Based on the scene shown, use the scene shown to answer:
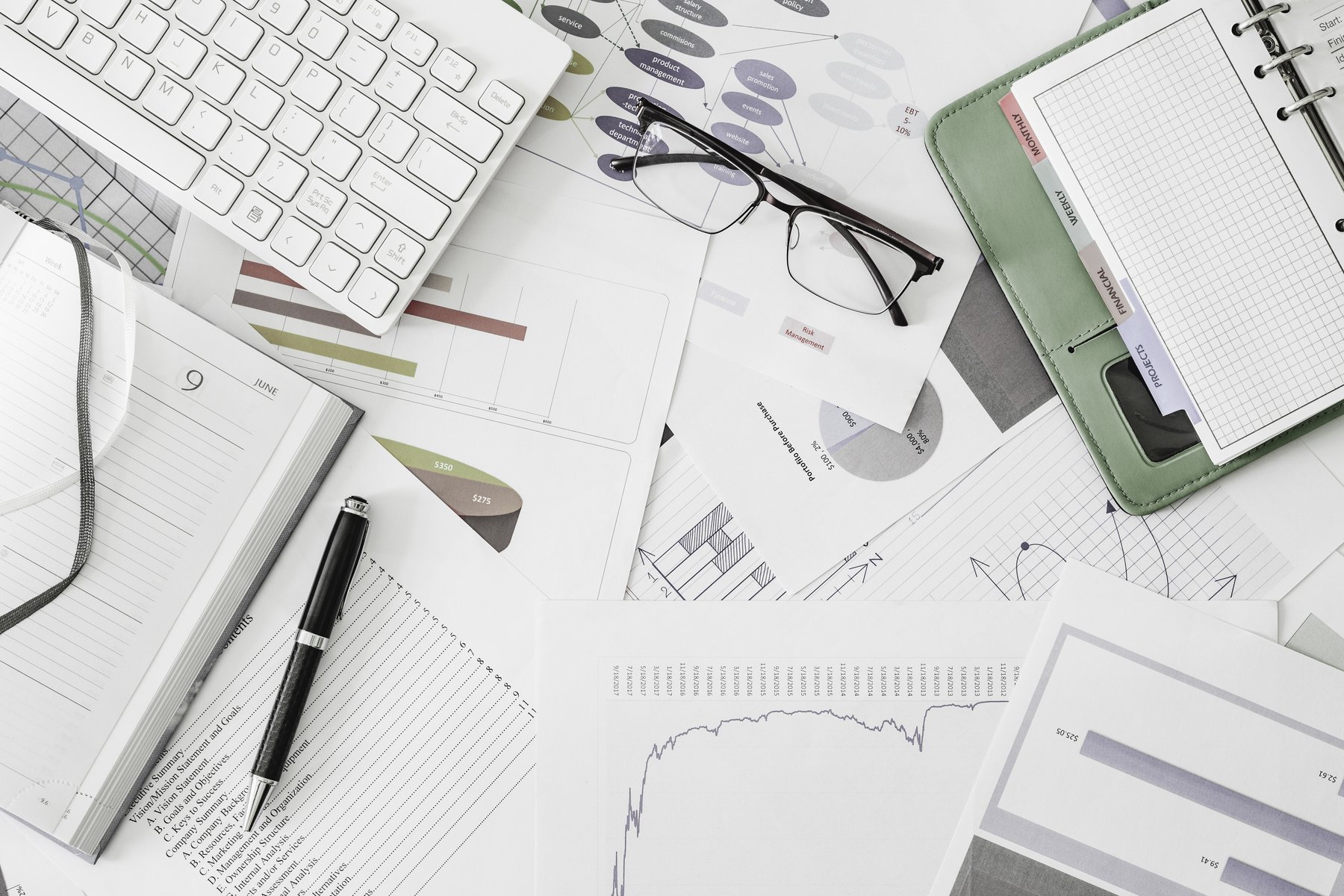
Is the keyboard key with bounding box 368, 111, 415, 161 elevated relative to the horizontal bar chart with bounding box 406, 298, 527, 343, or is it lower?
elevated

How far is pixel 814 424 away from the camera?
692mm

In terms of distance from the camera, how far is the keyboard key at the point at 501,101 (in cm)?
64

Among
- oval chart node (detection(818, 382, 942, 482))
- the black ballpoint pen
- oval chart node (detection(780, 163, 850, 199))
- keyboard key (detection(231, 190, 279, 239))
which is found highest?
keyboard key (detection(231, 190, 279, 239))

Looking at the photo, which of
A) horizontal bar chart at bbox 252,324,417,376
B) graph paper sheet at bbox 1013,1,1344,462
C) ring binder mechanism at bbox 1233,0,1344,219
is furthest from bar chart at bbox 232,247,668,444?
ring binder mechanism at bbox 1233,0,1344,219

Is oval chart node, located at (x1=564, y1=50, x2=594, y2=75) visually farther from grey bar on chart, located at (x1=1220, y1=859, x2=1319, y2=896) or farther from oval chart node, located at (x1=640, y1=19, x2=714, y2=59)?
grey bar on chart, located at (x1=1220, y1=859, x2=1319, y2=896)

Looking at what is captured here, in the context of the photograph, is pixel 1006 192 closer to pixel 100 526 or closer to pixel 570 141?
pixel 570 141

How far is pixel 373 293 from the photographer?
0.64m

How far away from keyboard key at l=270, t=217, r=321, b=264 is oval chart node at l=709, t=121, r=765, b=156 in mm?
310

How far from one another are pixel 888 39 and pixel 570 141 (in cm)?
26

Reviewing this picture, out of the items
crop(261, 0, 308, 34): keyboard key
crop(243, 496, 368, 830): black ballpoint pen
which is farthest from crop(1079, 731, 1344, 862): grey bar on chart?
crop(261, 0, 308, 34): keyboard key

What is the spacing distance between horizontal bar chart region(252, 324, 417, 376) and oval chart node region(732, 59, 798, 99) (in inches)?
13.3

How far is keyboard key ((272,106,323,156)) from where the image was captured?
637 millimetres

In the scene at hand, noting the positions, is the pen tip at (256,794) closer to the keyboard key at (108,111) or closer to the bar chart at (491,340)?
the bar chart at (491,340)

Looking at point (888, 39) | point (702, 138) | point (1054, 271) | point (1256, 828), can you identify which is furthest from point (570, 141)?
point (1256, 828)
